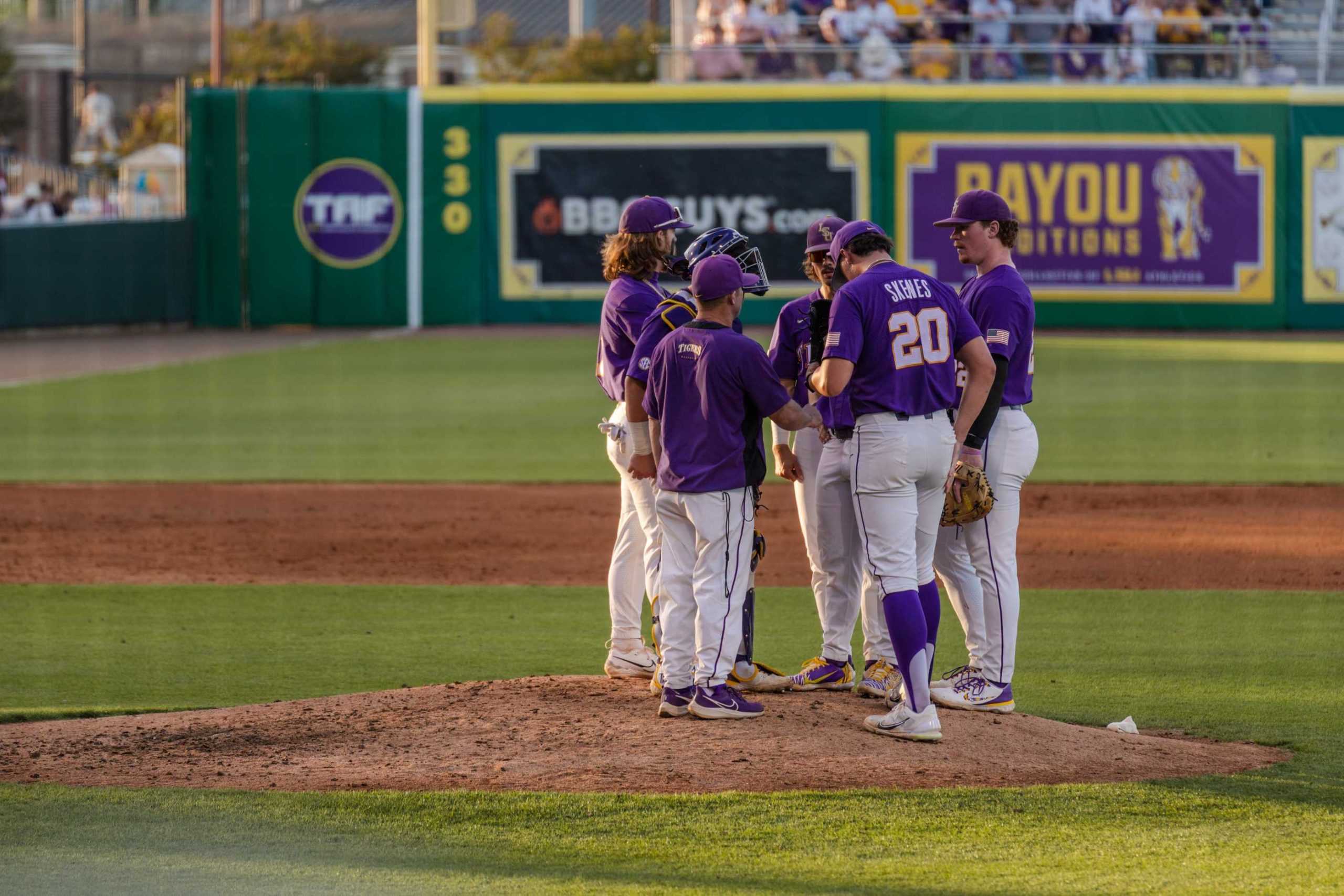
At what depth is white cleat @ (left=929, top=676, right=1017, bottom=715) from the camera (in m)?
6.58

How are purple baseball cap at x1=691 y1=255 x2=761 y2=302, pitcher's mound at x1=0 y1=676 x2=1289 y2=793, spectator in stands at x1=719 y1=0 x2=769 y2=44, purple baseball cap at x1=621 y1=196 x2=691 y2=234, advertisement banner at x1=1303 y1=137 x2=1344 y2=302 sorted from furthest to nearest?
spectator in stands at x1=719 y1=0 x2=769 y2=44, advertisement banner at x1=1303 y1=137 x2=1344 y2=302, purple baseball cap at x1=621 y1=196 x2=691 y2=234, purple baseball cap at x1=691 y1=255 x2=761 y2=302, pitcher's mound at x1=0 y1=676 x2=1289 y2=793

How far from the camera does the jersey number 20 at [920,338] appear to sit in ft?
19.7

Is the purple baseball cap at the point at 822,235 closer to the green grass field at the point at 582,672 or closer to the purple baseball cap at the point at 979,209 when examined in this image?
the purple baseball cap at the point at 979,209

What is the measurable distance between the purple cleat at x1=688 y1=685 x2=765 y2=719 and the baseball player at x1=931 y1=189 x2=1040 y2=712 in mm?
822

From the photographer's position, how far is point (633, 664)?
23.4ft

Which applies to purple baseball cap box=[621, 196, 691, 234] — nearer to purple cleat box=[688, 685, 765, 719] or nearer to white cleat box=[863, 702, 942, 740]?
purple cleat box=[688, 685, 765, 719]

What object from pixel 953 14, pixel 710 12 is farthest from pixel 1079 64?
pixel 710 12

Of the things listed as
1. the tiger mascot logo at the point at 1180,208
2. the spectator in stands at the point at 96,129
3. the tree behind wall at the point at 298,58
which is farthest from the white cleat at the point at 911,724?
the tree behind wall at the point at 298,58

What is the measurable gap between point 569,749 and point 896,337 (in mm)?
1824

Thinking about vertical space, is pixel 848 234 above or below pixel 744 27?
below

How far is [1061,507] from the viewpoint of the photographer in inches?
512

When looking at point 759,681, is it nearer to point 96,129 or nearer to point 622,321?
point 622,321

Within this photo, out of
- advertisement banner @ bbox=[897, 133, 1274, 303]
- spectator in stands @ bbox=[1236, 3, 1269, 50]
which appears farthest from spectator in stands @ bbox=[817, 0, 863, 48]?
spectator in stands @ bbox=[1236, 3, 1269, 50]

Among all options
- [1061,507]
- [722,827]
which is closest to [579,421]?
[1061,507]
